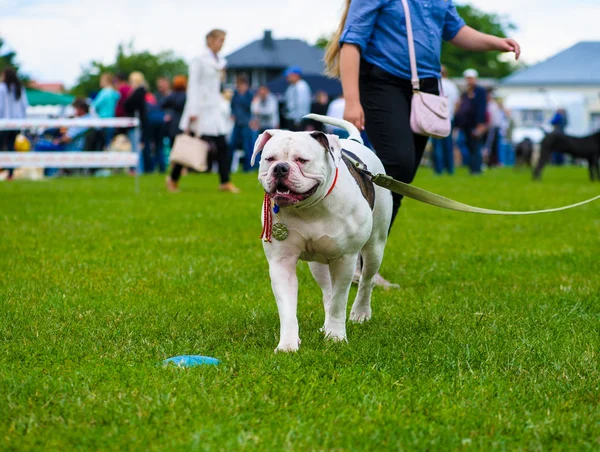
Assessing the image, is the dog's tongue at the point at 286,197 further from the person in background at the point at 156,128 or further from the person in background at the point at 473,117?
the person in background at the point at 473,117

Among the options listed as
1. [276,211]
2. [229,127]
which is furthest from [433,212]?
[229,127]

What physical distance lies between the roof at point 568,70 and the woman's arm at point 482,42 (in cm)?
5434

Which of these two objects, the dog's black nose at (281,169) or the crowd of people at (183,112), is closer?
the dog's black nose at (281,169)

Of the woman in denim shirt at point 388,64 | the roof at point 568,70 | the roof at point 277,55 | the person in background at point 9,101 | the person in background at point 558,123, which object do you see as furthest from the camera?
the roof at point 568,70

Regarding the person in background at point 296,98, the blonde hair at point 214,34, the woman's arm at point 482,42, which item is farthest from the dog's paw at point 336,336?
the person in background at point 296,98

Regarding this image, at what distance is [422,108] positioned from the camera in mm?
5809

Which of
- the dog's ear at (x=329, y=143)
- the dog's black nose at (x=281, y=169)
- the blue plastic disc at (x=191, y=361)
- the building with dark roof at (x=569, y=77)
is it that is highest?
the dog's ear at (x=329, y=143)

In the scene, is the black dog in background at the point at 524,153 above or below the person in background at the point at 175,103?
below

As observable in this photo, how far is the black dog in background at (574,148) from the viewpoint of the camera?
19.5 meters

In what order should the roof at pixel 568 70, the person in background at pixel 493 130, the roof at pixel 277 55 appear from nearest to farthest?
the person in background at pixel 493 130 < the roof at pixel 277 55 < the roof at pixel 568 70

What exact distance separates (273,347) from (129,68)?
75.5m

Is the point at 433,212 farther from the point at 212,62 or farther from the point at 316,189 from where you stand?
the point at 316,189

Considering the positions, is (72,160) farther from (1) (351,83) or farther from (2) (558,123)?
(2) (558,123)

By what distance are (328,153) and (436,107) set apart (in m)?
2.03
